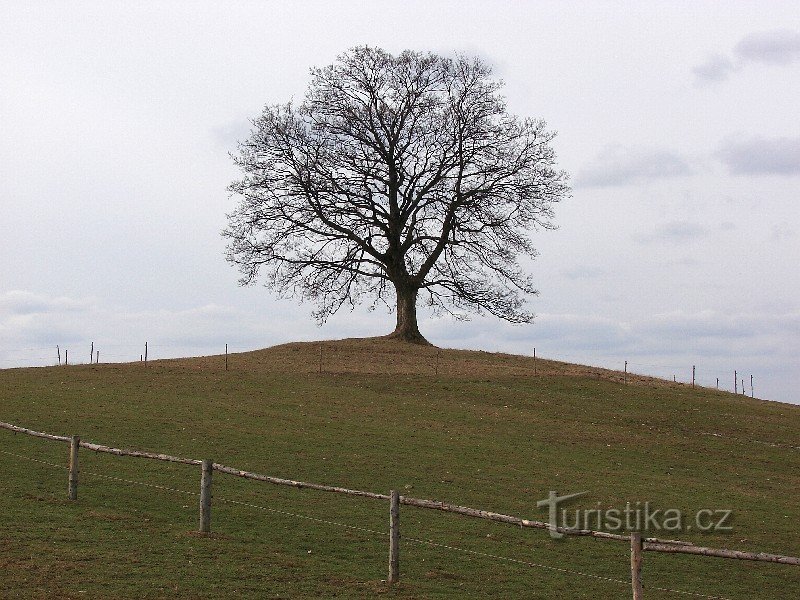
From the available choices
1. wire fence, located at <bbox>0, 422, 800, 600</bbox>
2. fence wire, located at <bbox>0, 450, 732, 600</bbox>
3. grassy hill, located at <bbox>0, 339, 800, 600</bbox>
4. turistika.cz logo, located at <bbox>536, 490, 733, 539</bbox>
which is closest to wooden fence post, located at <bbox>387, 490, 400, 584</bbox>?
wire fence, located at <bbox>0, 422, 800, 600</bbox>

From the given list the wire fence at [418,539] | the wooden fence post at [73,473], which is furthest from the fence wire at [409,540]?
the wooden fence post at [73,473]

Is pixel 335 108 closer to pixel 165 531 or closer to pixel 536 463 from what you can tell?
pixel 536 463

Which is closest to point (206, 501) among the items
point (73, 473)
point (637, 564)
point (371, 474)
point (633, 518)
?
point (73, 473)

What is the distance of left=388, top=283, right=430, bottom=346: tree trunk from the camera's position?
55.3 m

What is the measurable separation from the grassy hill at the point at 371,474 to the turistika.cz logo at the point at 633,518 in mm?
507

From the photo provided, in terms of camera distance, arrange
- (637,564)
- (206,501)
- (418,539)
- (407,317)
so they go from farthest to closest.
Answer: (407,317), (418,539), (206,501), (637,564)

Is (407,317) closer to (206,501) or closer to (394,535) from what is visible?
(206,501)

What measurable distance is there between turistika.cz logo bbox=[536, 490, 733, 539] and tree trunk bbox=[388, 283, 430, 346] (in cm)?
3148

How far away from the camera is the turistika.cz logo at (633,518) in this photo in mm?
21844

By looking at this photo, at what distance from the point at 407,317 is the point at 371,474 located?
30.6 meters

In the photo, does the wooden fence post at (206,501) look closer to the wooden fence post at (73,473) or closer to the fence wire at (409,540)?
the fence wire at (409,540)

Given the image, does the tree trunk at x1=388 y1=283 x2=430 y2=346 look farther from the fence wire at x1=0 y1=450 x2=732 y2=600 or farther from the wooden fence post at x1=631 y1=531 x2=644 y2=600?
the wooden fence post at x1=631 y1=531 x2=644 y2=600

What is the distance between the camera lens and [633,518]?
22.8 meters

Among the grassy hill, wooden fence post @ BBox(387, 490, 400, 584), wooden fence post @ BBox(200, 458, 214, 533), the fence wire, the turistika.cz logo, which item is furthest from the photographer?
the turistika.cz logo
